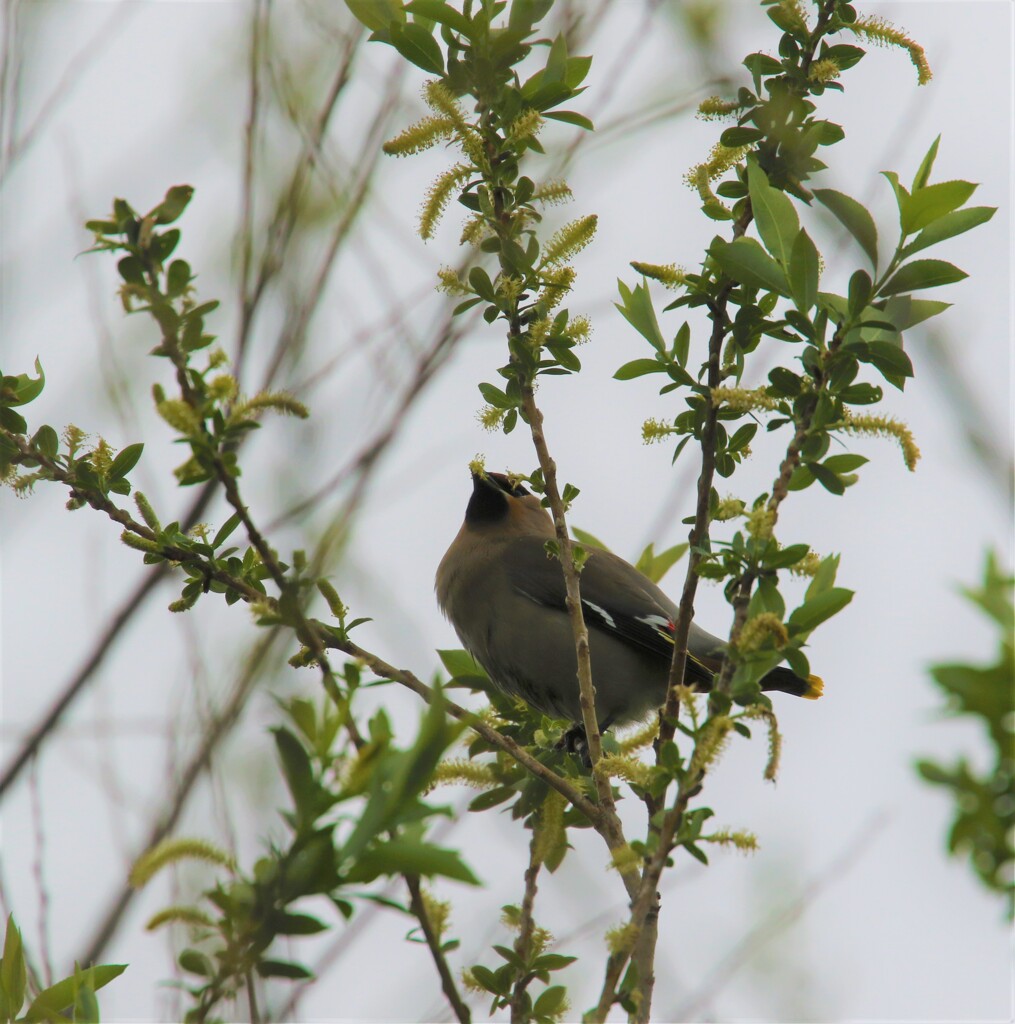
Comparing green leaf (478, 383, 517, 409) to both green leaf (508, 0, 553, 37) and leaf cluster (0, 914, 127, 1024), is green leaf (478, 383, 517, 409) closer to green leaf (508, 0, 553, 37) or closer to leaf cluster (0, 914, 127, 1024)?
green leaf (508, 0, 553, 37)

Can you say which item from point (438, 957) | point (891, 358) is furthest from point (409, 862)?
point (891, 358)

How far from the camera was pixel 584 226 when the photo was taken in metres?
2.71

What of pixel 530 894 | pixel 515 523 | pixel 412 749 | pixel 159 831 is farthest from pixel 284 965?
pixel 515 523

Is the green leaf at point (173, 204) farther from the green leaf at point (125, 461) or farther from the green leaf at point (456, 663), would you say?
the green leaf at point (456, 663)

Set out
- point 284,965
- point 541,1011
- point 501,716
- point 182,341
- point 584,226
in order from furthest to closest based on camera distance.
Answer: point 501,716, point 584,226, point 541,1011, point 182,341, point 284,965

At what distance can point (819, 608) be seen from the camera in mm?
2387

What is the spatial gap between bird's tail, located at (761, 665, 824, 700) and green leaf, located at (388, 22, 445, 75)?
3.16 metres

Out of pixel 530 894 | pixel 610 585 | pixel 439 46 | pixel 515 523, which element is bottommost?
pixel 530 894

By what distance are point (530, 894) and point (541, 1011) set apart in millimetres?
377

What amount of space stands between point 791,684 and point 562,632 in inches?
38.8

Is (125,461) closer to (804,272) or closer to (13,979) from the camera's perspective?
(13,979)

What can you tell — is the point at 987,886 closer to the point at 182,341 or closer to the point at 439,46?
the point at 182,341

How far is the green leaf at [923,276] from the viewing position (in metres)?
2.52

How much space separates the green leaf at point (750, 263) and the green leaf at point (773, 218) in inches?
0.8
